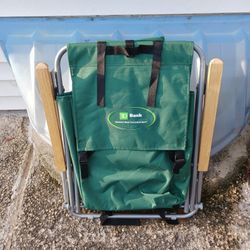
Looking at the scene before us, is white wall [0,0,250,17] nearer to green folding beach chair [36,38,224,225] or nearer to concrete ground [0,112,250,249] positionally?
green folding beach chair [36,38,224,225]

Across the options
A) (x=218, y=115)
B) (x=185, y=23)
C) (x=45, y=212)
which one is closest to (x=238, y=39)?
(x=185, y=23)

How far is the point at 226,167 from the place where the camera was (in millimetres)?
2055

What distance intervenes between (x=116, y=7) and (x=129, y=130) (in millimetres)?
711

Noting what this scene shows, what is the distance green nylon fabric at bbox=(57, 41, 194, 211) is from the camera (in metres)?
1.48

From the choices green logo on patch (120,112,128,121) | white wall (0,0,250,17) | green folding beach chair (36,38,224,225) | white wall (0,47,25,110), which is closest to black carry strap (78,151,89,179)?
green folding beach chair (36,38,224,225)

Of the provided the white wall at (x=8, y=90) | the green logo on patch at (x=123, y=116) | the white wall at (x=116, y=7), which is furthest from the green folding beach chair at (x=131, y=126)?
the white wall at (x=8, y=90)

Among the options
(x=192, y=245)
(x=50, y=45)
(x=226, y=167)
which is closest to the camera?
(x=192, y=245)

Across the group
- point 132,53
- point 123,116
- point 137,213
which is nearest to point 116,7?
point 132,53

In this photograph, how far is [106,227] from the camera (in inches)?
74.0

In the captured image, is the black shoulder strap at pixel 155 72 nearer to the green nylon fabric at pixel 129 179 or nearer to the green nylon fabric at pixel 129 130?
the green nylon fabric at pixel 129 130

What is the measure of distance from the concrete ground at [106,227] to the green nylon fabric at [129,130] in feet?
0.48

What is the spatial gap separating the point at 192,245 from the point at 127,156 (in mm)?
560

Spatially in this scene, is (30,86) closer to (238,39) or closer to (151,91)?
(151,91)

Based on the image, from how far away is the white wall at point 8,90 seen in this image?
2.44 m
